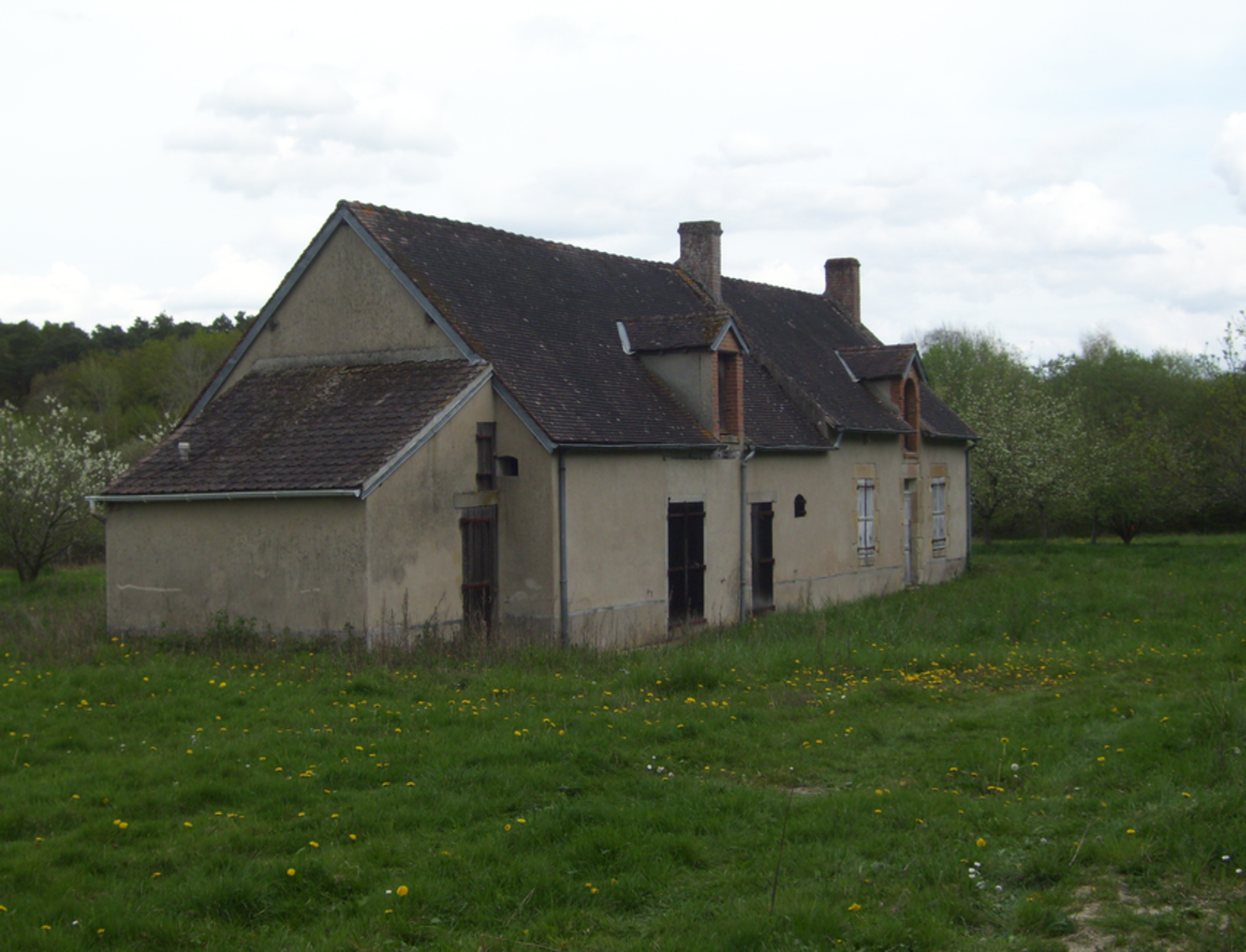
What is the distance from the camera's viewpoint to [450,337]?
53.7ft

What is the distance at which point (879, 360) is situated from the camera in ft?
85.3

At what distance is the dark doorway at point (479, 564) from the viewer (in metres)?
15.5

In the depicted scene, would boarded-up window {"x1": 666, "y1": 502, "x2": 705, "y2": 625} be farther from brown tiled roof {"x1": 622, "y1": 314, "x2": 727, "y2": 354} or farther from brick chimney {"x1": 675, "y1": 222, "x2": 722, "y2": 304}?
brick chimney {"x1": 675, "y1": 222, "x2": 722, "y2": 304}

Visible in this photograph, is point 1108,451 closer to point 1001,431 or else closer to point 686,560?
point 1001,431

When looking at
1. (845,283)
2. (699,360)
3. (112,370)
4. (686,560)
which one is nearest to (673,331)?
(699,360)

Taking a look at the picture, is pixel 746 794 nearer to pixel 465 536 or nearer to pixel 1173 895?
pixel 1173 895

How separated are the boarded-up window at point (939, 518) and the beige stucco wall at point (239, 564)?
17.3 metres

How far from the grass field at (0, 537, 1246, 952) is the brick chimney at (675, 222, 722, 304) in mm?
11865

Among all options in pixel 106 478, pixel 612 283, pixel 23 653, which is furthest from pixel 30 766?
pixel 106 478

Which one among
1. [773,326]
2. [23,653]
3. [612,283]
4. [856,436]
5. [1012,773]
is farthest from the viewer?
[773,326]

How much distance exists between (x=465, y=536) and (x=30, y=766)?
7.53 m

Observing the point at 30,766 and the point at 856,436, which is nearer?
the point at 30,766

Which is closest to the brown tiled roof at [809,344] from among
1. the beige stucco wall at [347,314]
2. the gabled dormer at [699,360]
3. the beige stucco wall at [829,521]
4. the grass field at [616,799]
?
the beige stucco wall at [829,521]

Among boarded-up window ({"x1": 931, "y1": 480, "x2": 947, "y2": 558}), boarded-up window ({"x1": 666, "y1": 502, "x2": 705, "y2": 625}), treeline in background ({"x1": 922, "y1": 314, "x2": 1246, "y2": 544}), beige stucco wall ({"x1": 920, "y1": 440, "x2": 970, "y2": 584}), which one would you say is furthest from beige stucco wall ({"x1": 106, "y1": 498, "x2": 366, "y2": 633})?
treeline in background ({"x1": 922, "y1": 314, "x2": 1246, "y2": 544})
